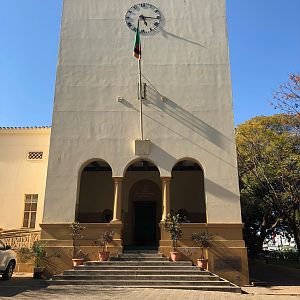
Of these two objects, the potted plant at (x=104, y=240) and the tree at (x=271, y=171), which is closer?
the potted plant at (x=104, y=240)

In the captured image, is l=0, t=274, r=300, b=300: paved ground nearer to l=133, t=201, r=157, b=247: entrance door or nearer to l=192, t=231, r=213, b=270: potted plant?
l=192, t=231, r=213, b=270: potted plant

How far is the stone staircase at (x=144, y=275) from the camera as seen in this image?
11.2 m

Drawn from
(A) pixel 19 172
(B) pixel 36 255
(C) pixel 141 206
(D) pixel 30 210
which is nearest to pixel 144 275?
(B) pixel 36 255

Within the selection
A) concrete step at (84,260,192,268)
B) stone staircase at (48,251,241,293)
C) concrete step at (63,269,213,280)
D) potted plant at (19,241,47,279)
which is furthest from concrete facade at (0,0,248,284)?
concrete step at (63,269,213,280)

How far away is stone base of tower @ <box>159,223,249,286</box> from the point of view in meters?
13.4

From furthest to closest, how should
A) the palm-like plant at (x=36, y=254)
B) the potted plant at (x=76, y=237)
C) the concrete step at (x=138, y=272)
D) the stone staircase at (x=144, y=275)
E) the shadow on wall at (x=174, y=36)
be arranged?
the shadow on wall at (x=174, y=36)
the potted plant at (x=76, y=237)
the palm-like plant at (x=36, y=254)
the concrete step at (x=138, y=272)
the stone staircase at (x=144, y=275)

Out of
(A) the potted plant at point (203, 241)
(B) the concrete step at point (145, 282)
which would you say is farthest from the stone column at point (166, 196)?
(B) the concrete step at point (145, 282)

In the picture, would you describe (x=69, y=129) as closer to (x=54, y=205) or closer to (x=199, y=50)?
(x=54, y=205)

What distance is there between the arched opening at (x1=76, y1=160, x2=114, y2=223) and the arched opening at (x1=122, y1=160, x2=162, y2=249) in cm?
91

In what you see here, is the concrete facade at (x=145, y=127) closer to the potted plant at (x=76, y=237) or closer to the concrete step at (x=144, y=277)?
the potted plant at (x=76, y=237)

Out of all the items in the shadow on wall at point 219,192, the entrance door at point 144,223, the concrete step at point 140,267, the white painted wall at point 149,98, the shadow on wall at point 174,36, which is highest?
the shadow on wall at point 174,36

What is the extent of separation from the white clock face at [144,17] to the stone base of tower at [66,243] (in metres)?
9.70

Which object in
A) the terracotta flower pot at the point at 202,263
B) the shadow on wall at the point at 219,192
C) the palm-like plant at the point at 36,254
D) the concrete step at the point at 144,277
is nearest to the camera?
the concrete step at the point at 144,277

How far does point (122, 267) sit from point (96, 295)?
9.61 feet
